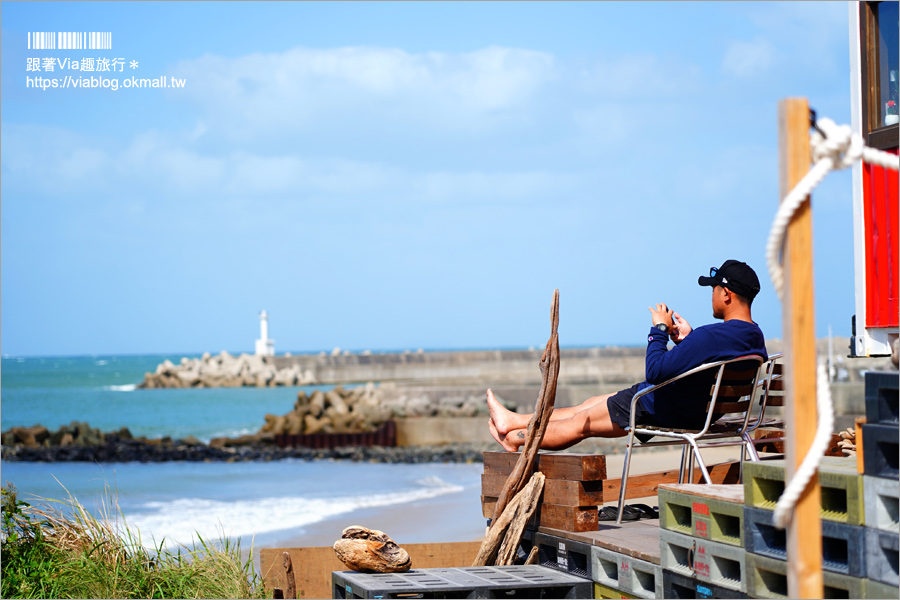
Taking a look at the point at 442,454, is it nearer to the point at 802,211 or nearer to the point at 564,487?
the point at 564,487

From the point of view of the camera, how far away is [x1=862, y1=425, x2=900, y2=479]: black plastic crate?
232 cm

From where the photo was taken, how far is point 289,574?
15.6 ft

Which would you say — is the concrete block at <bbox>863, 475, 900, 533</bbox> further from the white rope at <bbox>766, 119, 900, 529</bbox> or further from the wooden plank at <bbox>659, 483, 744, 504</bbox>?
the white rope at <bbox>766, 119, 900, 529</bbox>

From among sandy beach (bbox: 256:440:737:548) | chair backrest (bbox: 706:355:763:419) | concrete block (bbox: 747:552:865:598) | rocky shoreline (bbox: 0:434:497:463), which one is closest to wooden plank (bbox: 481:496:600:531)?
chair backrest (bbox: 706:355:763:419)

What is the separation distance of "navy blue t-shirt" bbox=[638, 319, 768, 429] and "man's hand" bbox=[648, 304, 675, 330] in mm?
73

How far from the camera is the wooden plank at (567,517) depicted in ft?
13.1

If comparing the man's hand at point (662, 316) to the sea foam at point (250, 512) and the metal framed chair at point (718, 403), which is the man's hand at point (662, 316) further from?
the sea foam at point (250, 512)

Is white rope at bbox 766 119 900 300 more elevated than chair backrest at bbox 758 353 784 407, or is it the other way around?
white rope at bbox 766 119 900 300

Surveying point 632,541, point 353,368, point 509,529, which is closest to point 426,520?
point 509,529

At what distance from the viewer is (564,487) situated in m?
4.08

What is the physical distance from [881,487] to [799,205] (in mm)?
1009

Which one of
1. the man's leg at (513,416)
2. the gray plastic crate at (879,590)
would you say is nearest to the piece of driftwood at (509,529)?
the man's leg at (513,416)

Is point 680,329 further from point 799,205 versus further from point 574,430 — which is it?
point 799,205

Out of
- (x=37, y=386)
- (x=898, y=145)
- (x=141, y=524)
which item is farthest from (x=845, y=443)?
(x=37, y=386)
